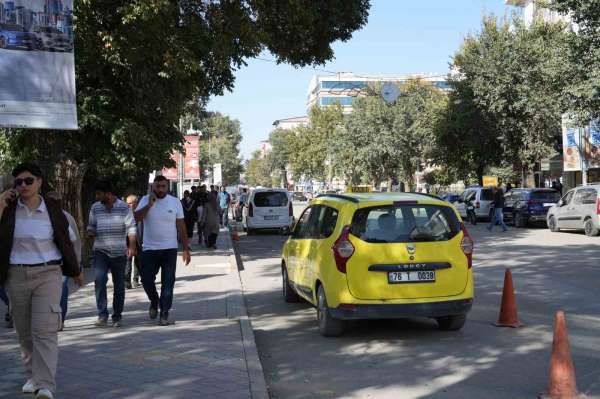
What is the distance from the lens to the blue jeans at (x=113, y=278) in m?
8.09

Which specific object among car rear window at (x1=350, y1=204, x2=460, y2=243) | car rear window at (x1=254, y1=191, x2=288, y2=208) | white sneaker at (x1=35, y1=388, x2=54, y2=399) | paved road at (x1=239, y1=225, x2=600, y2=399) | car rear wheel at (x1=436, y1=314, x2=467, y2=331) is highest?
car rear window at (x1=254, y1=191, x2=288, y2=208)

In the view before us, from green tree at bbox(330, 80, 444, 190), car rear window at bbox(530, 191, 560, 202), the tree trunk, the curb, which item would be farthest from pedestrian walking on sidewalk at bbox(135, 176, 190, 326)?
green tree at bbox(330, 80, 444, 190)

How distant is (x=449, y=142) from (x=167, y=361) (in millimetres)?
35868

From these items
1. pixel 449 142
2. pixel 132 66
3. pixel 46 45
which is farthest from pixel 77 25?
pixel 449 142

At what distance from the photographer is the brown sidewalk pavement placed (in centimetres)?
537

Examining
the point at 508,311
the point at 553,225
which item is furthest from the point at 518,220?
the point at 508,311

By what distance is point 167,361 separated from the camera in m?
6.27

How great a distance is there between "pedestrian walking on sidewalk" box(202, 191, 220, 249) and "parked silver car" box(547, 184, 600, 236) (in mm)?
11575

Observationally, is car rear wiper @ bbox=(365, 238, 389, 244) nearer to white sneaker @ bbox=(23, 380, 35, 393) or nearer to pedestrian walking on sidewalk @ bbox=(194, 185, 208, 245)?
white sneaker @ bbox=(23, 380, 35, 393)

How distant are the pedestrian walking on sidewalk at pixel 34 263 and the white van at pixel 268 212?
852 inches

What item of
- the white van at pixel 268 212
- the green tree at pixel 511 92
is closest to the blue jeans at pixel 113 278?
the white van at pixel 268 212

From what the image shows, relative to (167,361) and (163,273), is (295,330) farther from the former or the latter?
(167,361)

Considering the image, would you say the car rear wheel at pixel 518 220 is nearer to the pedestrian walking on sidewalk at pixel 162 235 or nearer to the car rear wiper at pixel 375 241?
the car rear wiper at pixel 375 241

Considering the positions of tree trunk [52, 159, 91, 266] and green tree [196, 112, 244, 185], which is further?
green tree [196, 112, 244, 185]
